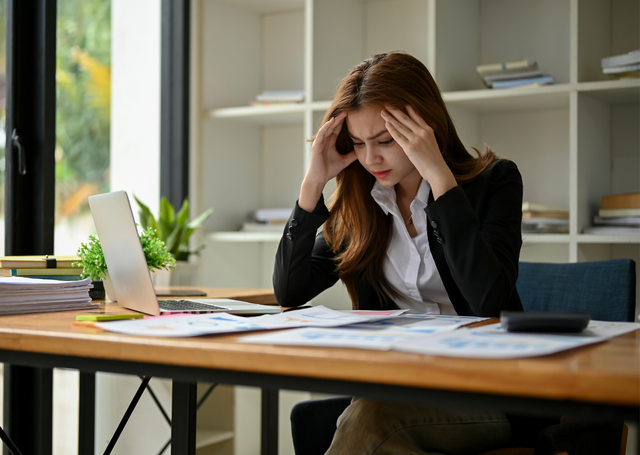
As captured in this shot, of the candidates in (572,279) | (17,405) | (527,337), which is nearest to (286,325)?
(527,337)

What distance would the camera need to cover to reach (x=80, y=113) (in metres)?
2.64

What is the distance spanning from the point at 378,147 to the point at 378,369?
2.91 ft

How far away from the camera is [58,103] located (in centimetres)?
250

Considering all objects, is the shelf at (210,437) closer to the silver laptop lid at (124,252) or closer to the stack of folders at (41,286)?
the stack of folders at (41,286)

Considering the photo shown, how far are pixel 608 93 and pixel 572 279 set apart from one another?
0.96 m

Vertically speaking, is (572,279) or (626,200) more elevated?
(626,200)

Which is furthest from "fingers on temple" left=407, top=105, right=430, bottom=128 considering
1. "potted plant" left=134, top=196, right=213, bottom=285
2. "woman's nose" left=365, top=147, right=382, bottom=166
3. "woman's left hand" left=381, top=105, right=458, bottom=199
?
"potted plant" left=134, top=196, right=213, bottom=285

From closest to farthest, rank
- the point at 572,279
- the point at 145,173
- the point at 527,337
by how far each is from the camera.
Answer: the point at 527,337 → the point at 572,279 → the point at 145,173

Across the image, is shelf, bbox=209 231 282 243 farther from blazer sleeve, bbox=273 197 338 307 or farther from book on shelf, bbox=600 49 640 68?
book on shelf, bbox=600 49 640 68

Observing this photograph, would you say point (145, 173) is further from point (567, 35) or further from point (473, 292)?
point (473, 292)

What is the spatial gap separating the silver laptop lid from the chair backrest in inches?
39.5

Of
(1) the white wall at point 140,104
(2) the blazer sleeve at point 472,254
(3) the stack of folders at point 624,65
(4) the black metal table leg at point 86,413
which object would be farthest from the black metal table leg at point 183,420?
(1) the white wall at point 140,104

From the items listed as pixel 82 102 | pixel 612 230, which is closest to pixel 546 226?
pixel 612 230

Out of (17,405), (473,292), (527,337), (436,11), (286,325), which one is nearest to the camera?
(527,337)
